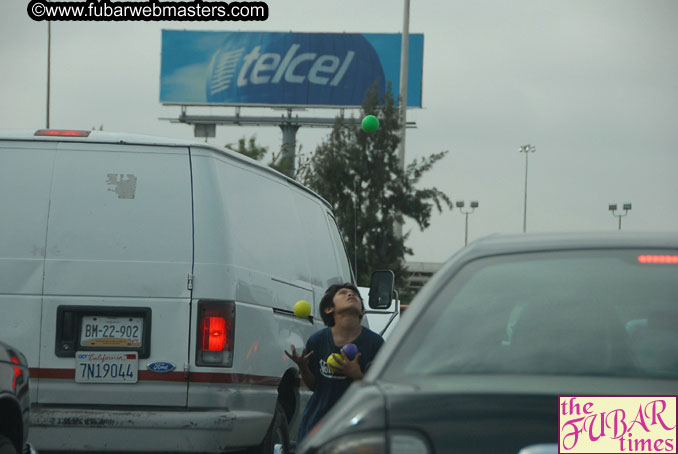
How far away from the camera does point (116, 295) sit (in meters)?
6.80

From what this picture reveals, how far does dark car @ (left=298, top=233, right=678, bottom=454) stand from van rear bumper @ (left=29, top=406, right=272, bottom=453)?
3357 mm

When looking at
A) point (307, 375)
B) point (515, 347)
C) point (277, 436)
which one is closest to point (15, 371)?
point (307, 375)

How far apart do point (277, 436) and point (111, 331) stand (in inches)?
59.8

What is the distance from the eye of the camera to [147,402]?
677 centimetres

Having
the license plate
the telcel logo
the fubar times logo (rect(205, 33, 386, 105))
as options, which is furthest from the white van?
the telcel logo

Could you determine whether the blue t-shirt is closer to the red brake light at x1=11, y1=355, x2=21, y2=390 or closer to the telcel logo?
the red brake light at x1=11, y1=355, x2=21, y2=390

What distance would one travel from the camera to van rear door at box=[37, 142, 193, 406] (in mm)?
6758

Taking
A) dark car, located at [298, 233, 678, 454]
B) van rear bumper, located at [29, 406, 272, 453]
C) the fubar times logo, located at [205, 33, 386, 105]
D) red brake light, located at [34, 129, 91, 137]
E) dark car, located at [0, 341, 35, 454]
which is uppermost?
the fubar times logo, located at [205, 33, 386, 105]

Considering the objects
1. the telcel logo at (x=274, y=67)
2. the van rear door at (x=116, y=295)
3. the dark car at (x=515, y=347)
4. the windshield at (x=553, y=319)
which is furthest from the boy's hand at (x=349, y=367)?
the telcel logo at (x=274, y=67)

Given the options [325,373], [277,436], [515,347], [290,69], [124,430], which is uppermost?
[290,69]

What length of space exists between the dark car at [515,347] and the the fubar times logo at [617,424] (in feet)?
0.08

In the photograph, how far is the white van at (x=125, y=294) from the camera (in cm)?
675

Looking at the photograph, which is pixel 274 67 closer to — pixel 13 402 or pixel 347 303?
pixel 347 303

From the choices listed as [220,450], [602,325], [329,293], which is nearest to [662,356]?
[602,325]
